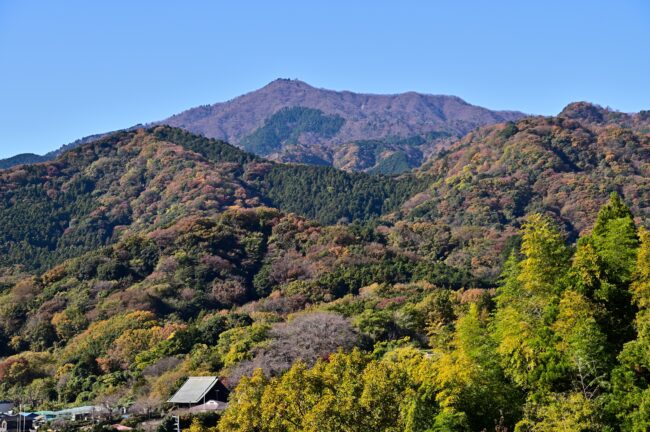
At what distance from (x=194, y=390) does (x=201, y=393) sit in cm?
85

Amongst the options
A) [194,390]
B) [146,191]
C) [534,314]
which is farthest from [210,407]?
[146,191]

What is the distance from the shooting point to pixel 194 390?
46.1 metres

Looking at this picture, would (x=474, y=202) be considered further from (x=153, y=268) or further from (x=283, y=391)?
(x=283, y=391)

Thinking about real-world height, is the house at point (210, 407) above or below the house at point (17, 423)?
above

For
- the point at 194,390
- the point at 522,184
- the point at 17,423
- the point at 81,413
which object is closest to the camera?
the point at 17,423

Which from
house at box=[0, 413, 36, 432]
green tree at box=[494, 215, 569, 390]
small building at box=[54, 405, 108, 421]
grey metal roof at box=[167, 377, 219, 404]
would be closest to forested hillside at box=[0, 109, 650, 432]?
green tree at box=[494, 215, 569, 390]

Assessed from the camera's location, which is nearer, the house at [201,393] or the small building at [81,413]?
the house at [201,393]

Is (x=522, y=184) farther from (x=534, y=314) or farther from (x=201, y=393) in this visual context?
(x=534, y=314)

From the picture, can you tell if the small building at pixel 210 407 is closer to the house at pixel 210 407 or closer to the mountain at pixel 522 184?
the house at pixel 210 407

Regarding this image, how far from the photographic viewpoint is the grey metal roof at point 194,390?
45188 millimetres

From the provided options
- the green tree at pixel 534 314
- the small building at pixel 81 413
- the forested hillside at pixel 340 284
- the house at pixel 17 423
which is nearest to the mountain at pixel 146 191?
the forested hillside at pixel 340 284

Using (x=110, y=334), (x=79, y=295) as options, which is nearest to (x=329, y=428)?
(x=110, y=334)

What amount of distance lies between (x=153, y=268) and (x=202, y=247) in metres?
5.27

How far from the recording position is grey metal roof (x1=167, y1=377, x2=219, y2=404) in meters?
45.2
